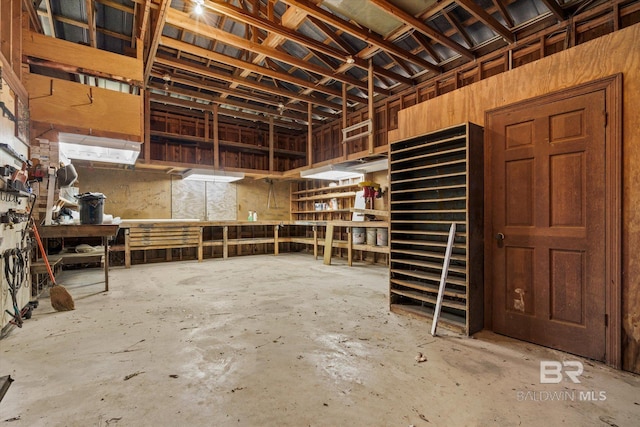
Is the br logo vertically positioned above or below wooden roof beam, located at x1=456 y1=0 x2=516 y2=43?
below

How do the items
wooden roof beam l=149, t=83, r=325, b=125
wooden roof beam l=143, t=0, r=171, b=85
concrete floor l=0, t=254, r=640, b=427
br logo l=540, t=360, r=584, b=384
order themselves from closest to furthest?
concrete floor l=0, t=254, r=640, b=427, br logo l=540, t=360, r=584, b=384, wooden roof beam l=143, t=0, r=171, b=85, wooden roof beam l=149, t=83, r=325, b=125

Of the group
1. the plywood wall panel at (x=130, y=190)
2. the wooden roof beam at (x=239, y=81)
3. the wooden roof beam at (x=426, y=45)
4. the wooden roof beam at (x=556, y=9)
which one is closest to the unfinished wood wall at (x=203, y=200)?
the plywood wall panel at (x=130, y=190)

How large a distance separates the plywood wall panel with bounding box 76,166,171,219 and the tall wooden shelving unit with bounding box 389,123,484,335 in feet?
21.0

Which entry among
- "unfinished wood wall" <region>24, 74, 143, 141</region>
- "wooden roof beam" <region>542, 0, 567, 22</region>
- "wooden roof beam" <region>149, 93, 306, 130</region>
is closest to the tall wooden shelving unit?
"wooden roof beam" <region>542, 0, 567, 22</region>

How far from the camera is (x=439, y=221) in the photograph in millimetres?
2852

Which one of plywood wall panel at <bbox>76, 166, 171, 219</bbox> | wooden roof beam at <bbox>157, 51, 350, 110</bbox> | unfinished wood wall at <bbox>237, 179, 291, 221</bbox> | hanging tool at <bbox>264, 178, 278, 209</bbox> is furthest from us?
hanging tool at <bbox>264, 178, 278, 209</bbox>

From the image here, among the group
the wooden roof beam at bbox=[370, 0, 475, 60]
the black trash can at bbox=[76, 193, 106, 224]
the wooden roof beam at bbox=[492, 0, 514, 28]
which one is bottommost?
the black trash can at bbox=[76, 193, 106, 224]

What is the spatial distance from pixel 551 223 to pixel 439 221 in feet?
2.84

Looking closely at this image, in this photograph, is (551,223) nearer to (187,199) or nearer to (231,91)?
(231,91)

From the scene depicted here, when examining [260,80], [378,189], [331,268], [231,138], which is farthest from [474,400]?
[231,138]

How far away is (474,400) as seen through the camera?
1.64 metres

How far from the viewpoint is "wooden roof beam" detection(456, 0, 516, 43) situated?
364cm

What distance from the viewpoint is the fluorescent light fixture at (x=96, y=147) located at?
413cm

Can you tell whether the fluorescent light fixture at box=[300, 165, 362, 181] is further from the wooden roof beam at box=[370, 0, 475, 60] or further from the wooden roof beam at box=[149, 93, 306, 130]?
the wooden roof beam at box=[370, 0, 475, 60]
